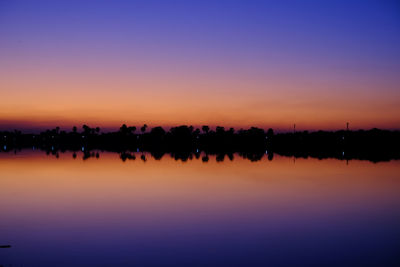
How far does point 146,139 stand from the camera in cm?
16412

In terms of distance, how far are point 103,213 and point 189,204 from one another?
12.6ft

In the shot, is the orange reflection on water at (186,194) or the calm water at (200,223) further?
the orange reflection on water at (186,194)

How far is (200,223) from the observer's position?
14.1 meters

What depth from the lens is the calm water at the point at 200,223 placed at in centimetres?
1026

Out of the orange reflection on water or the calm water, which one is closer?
the calm water

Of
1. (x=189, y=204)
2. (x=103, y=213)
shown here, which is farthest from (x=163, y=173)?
(x=103, y=213)

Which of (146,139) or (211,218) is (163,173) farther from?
(146,139)

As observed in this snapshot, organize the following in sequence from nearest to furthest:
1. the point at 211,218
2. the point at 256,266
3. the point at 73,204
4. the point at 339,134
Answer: the point at 256,266 → the point at 211,218 → the point at 73,204 → the point at 339,134

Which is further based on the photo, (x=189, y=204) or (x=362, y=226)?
(x=189, y=204)

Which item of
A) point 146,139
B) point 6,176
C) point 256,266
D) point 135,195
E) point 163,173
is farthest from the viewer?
point 146,139

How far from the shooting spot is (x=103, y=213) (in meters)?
15.5

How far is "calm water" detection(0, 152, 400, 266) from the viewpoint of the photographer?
10.3 m

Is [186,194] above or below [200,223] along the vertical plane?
above

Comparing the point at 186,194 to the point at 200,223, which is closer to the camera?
the point at 200,223
